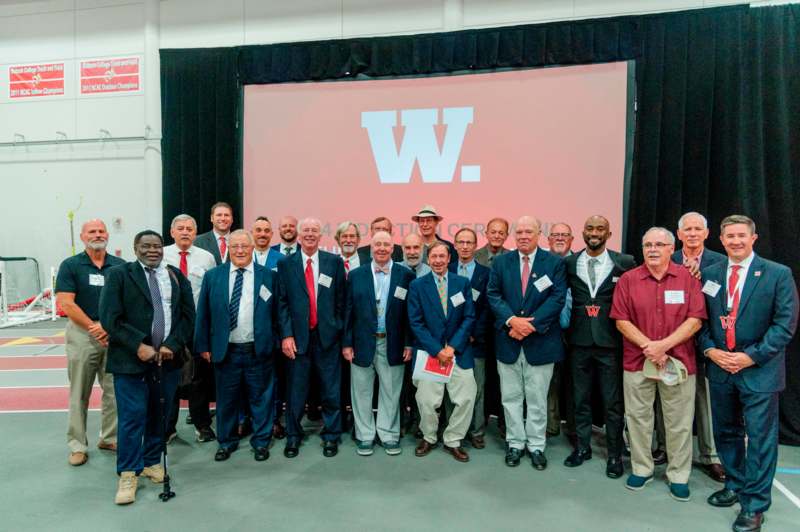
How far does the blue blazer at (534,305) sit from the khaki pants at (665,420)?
0.50 m

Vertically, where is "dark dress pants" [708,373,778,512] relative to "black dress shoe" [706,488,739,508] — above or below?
above

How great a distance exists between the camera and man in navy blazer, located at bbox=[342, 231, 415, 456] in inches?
131

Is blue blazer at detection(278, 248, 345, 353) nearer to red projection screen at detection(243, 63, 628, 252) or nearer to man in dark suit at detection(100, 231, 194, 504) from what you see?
man in dark suit at detection(100, 231, 194, 504)

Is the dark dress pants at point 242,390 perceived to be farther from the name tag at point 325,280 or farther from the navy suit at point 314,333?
→ the name tag at point 325,280

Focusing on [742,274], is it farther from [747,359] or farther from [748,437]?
[748,437]

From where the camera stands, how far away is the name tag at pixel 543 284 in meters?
3.12

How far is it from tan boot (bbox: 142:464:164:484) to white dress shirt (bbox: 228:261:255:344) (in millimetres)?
897

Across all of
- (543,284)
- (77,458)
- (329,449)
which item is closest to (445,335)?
(543,284)

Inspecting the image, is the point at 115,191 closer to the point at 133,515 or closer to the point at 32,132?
the point at 32,132

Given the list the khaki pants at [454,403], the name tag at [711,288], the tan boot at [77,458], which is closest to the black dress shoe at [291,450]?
the khaki pants at [454,403]

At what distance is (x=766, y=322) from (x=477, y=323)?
1.69m

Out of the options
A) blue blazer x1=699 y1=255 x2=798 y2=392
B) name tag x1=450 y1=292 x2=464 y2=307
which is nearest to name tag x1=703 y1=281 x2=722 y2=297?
blue blazer x1=699 y1=255 x2=798 y2=392

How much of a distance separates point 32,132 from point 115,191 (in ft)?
5.61

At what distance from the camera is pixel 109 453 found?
3.37 m
